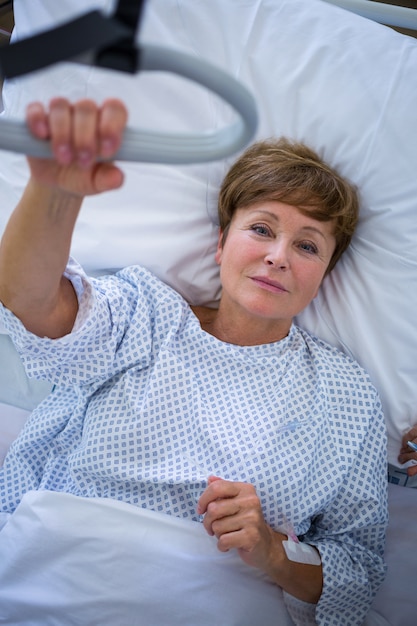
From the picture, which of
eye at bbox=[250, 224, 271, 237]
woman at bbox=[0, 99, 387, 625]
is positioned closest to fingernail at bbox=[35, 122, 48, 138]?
woman at bbox=[0, 99, 387, 625]

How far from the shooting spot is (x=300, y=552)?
3.94 ft

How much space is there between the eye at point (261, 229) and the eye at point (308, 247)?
→ 0.07 m

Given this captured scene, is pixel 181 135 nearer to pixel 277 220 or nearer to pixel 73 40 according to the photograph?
pixel 73 40

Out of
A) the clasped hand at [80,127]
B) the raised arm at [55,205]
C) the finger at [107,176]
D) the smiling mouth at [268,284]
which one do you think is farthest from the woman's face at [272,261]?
the clasped hand at [80,127]

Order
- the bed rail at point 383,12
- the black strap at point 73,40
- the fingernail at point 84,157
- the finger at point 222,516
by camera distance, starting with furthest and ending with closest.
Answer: the bed rail at point 383,12
the finger at point 222,516
the fingernail at point 84,157
the black strap at point 73,40

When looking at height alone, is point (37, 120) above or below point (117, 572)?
above

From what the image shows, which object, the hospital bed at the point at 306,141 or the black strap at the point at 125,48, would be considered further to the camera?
the hospital bed at the point at 306,141

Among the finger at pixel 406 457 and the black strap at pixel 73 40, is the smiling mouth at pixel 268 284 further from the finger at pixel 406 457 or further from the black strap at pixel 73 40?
the black strap at pixel 73 40

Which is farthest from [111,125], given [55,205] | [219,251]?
[219,251]

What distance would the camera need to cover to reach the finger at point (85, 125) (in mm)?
632

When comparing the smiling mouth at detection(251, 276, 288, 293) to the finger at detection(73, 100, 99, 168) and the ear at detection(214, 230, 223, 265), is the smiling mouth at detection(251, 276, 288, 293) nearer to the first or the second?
the ear at detection(214, 230, 223, 265)

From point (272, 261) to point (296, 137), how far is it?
39cm

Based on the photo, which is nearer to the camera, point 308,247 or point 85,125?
point 85,125

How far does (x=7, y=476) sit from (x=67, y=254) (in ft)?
1.88
